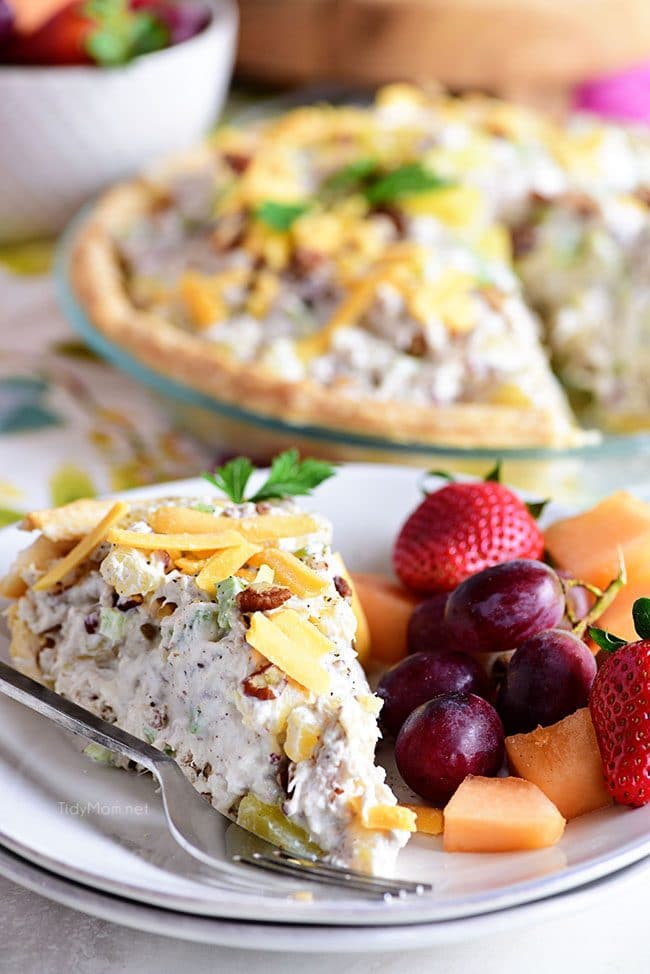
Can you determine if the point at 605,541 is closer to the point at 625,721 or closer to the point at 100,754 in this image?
the point at 625,721

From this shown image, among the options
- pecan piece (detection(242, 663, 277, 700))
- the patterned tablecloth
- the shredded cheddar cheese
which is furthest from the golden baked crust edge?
pecan piece (detection(242, 663, 277, 700))

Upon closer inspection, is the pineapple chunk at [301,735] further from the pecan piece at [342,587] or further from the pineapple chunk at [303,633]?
the pecan piece at [342,587]

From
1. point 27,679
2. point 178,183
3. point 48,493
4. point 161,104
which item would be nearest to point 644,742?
point 27,679

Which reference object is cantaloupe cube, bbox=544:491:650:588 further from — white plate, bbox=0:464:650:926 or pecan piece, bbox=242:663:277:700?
pecan piece, bbox=242:663:277:700

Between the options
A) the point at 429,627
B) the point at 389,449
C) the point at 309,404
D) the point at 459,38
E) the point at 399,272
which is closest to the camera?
the point at 429,627

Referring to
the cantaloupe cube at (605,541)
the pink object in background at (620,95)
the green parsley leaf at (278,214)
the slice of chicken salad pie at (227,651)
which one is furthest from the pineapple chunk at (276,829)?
the pink object in background at (620,95)

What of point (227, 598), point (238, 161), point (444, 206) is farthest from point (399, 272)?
point (227, 598)
